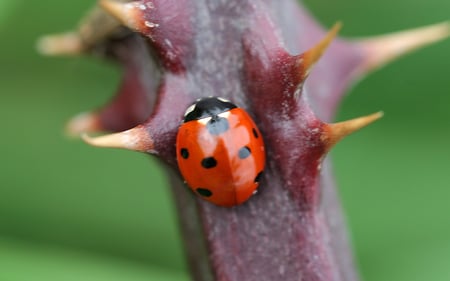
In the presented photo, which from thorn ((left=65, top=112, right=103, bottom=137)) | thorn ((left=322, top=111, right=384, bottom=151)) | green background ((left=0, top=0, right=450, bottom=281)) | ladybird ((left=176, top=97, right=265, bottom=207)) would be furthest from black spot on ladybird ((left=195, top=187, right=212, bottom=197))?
green background ((left=0, top=0, right=450, bottom=281))

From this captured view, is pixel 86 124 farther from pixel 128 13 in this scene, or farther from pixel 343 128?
pixel 343 128

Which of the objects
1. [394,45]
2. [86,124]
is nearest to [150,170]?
[86,124]

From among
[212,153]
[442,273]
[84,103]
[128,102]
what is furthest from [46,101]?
[442,273]

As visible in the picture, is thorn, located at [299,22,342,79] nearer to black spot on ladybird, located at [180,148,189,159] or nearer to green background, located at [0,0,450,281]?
black spot on ladybird, located at [180,148,189,159]

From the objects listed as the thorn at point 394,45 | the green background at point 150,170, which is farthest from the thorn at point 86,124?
the thorn at point 394,45

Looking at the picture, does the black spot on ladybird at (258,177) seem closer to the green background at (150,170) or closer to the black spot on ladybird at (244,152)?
the black spot on ladybird at (244,152)

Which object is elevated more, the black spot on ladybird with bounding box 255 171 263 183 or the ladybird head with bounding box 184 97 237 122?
the ladybird head with bounding box 184 97 237 122

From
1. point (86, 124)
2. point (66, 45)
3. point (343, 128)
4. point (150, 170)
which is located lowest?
point (150, 170)
